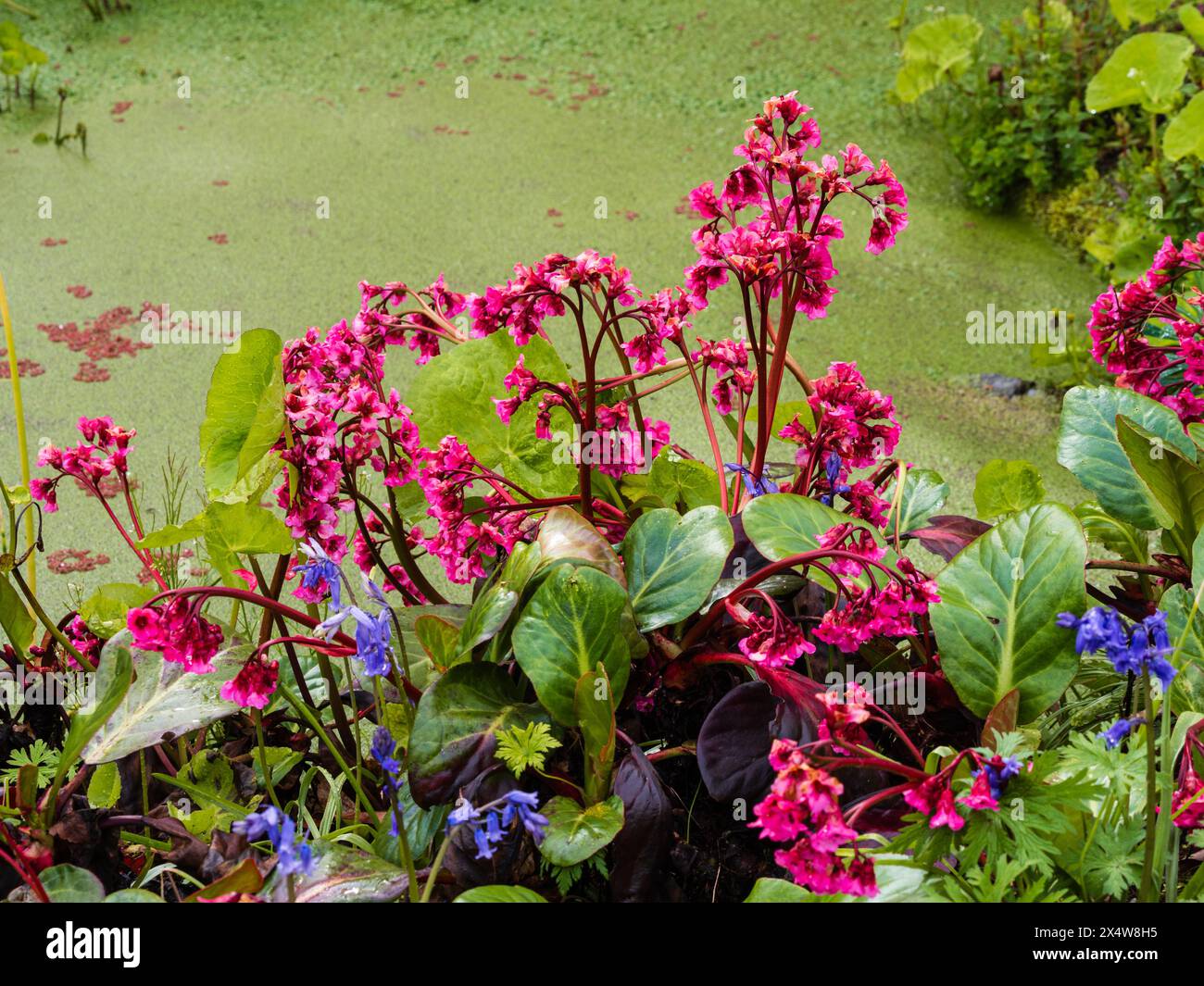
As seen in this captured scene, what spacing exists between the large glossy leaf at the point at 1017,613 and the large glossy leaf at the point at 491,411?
0.44 m

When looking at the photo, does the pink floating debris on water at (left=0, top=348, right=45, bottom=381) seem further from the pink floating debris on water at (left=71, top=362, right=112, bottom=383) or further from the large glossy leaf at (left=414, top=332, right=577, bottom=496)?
the large glossy leaf at (left=414, top=332, right=577, bottom=496)

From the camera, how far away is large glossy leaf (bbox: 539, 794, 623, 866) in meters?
0.90

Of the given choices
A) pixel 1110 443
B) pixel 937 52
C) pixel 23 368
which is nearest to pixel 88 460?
pixel 1110 443

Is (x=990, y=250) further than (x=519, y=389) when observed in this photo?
Yes

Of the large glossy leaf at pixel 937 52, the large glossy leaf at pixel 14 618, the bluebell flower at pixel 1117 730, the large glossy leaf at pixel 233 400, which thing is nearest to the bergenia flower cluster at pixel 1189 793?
the bluebell flower at pixel 1117 730

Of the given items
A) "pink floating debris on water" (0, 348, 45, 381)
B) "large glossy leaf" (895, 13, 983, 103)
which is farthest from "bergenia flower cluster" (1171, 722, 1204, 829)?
A: "large glossy leaf" (895, 13, 983, 103)

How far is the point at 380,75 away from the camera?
3.19 m

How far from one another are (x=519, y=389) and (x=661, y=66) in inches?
91.0

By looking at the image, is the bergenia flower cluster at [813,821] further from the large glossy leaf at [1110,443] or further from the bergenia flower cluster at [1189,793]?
the large glossy leaf at [1110,443]

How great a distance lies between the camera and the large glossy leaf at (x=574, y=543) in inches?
40.7

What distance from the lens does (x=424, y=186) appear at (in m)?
2.77
